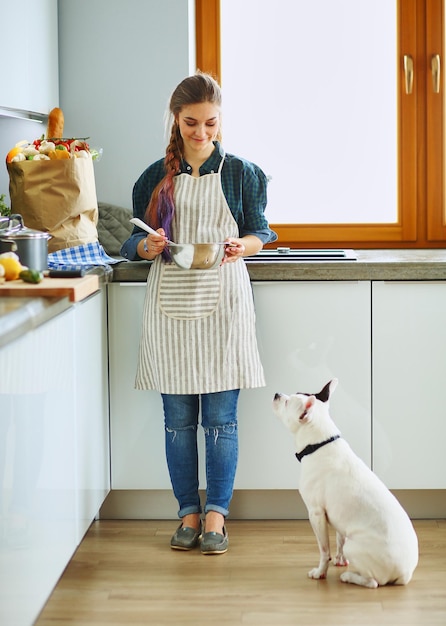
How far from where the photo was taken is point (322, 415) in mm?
2559

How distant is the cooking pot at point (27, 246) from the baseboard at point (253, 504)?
104 centimetres

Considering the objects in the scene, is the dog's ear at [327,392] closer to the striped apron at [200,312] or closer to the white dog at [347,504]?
the white dog at [347,504]

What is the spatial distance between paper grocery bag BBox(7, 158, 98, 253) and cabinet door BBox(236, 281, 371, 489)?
1.88 ft

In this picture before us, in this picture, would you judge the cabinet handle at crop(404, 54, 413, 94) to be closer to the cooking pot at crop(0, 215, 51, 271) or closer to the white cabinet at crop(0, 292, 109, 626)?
the white cabinet at crop(0, 292, 109, 626)

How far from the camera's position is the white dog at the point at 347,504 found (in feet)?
7.97

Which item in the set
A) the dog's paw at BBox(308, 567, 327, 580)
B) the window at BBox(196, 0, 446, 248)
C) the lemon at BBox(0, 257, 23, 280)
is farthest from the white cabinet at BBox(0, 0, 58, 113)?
the dog's paw at BBox(308, 567, 327, 580)

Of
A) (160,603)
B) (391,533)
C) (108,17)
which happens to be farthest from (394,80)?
(160,603)

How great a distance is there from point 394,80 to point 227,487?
163cm

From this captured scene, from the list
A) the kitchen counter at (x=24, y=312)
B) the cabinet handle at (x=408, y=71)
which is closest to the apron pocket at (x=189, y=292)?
the kitchen counter at (x=24, y=312)

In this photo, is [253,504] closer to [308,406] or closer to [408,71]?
[308,406]

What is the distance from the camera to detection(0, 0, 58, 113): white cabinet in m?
2.79

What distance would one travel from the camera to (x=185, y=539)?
9.23 feet

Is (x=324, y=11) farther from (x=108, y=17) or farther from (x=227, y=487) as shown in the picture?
(x=227, y=487)

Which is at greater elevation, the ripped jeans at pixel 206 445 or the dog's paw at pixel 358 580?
the ripped jeans at pixel 206 445
